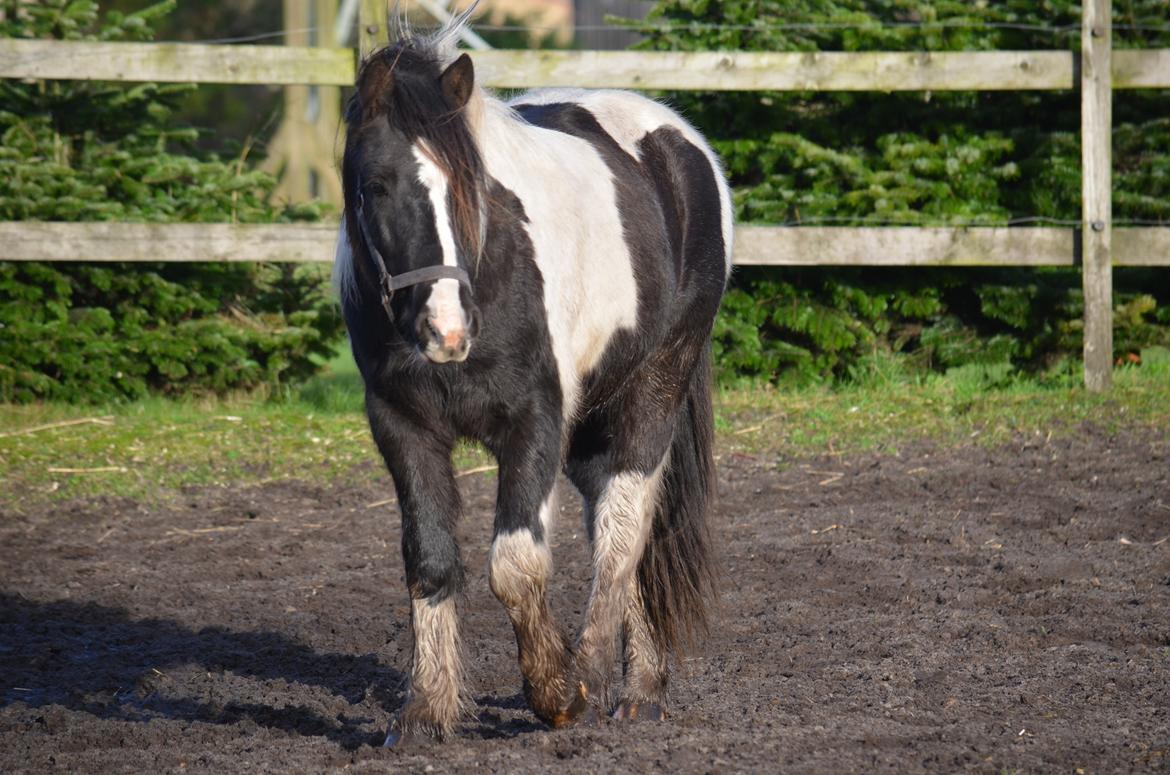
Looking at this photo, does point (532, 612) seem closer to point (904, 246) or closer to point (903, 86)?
point (904, 246)

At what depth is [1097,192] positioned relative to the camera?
7.90 m

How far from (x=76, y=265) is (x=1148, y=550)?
6.21 metres

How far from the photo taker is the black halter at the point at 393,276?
124 inches

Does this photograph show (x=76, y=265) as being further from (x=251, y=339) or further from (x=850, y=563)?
(x=850, y=563)

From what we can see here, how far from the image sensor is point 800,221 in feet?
27.3

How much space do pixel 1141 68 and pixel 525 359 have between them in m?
5.83

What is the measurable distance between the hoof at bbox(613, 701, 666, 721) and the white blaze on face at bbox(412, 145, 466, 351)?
52.9 inches

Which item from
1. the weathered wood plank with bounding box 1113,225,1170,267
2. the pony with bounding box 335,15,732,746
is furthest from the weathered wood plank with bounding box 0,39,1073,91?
the pony with bounding box 335,15,732,746

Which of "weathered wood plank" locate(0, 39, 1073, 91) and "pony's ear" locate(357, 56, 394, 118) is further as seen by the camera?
"weathered wood plank" locate(0, 39, 1073, 91)

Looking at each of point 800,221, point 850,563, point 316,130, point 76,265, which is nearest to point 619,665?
point 850,563

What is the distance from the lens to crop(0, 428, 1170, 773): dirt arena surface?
340 cm

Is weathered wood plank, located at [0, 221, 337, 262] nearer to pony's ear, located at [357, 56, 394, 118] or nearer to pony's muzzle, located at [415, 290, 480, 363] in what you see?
pony's ear, located at [357, 56, 394, 118]

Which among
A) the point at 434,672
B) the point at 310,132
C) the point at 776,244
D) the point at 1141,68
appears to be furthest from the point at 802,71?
the point at 310,132

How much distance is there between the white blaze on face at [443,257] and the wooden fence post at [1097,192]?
5.61m
